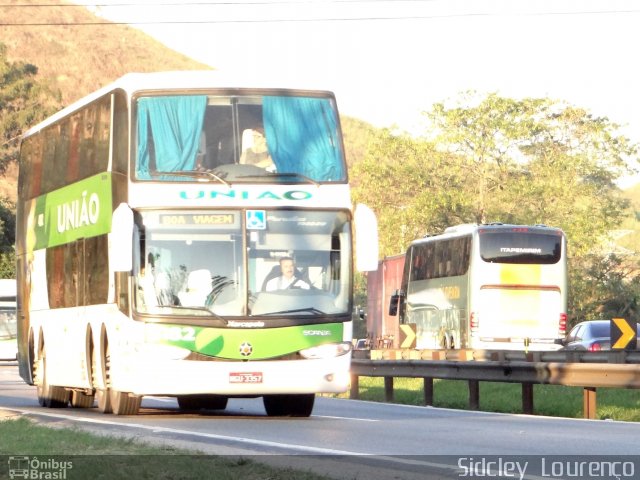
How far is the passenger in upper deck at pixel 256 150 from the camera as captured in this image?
768 inches

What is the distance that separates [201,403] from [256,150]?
558 cm

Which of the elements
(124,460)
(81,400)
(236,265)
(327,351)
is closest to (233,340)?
(236,265)

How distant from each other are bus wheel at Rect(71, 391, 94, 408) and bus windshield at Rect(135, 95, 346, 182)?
5.86 m

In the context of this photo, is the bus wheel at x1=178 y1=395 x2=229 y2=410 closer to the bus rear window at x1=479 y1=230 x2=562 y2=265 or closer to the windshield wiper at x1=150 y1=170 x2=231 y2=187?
the windshield wiper at x1=150 y1=170 x2=231 y2=187

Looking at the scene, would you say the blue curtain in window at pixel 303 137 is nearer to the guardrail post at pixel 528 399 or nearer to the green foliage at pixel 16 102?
the guardrail post at pixel 528 399

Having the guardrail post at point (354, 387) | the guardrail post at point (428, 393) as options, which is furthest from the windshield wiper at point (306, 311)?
the guardrail post at point (354, 387)

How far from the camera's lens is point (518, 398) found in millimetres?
25828

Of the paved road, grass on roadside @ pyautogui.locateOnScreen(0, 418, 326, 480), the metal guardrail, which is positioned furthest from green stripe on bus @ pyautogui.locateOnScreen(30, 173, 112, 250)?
the metal guardrail

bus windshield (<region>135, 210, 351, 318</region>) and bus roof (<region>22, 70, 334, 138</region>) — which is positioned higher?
bus roof (<region>22, 70, 334, 138</region>)

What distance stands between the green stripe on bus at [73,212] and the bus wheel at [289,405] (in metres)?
3.17

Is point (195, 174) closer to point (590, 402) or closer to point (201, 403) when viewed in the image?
point (201, 403)

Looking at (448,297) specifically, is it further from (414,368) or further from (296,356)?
(296,356)

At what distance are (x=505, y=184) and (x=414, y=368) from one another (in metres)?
53.3

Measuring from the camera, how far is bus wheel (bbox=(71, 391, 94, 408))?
2400cm
